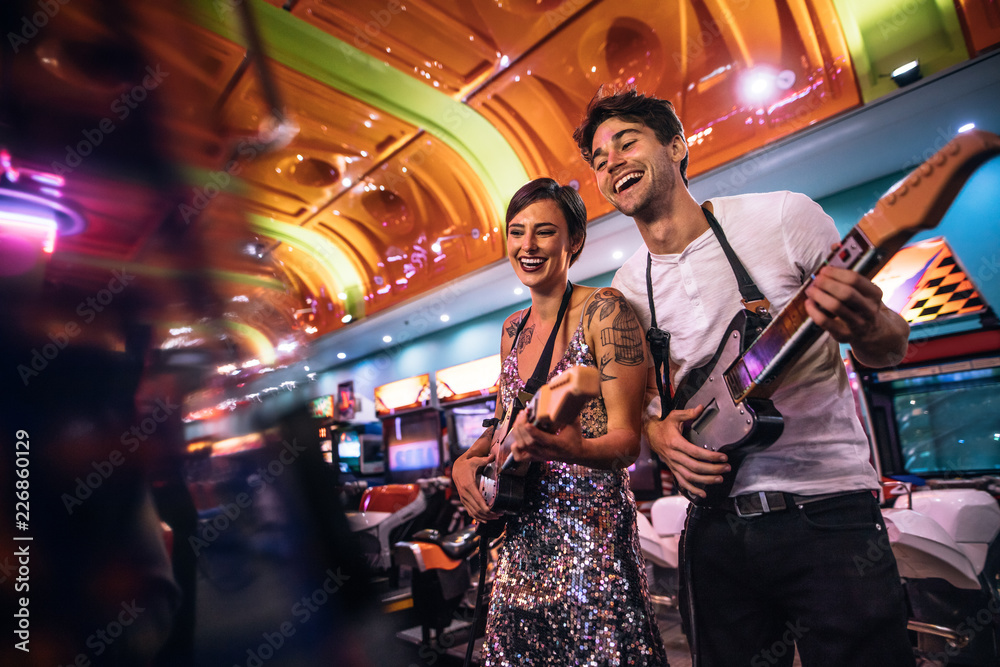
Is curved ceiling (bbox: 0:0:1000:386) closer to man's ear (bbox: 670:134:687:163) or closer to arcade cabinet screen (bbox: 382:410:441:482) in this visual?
man's ear (bbox: 670:134:687:163)

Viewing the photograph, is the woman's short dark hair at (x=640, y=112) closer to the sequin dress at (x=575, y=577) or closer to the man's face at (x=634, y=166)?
the man's face at (x=634, y=166)

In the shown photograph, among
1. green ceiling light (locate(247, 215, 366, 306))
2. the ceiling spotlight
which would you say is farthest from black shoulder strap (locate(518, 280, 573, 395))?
green ceiling light (locate(247, 215, 366, 306))

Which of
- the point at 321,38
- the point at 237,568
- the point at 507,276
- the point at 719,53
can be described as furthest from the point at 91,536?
the point at 507,276

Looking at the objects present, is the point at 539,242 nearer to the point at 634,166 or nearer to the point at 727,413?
the point at 634,166

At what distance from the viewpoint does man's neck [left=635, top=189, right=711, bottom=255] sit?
4.89 ft

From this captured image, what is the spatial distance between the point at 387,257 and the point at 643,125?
5916 millimetres

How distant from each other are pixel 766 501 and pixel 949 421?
143 inches

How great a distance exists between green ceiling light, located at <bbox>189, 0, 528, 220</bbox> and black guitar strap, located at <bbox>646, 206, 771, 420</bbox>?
A: 3.35 m

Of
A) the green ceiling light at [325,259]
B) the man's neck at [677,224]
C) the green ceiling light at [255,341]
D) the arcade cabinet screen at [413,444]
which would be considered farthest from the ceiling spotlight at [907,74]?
the arcade cabinet screen at [413,444]

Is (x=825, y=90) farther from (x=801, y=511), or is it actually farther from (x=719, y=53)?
(x=801, y=511)

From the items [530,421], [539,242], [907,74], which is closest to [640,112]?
[539,242]

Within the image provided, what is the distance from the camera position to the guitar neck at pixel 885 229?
2.68 ft

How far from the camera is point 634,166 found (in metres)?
1.46

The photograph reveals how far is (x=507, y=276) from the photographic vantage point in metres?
6.27
